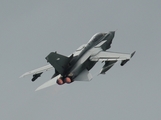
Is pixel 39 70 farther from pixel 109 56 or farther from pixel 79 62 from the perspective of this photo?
pixel 109 56

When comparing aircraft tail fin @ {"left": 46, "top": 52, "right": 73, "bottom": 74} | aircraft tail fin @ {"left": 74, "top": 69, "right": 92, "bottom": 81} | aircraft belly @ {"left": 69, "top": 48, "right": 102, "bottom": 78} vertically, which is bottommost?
aircraft tail fin @ {"left": 74, "top": 69, "right": 92, "bottom": 81}

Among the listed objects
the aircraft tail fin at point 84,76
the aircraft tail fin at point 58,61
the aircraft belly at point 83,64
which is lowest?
the aircraft tail fin at point 84,76

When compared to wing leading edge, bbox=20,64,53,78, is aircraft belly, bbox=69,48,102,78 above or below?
below

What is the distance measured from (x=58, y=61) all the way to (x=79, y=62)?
142 inches

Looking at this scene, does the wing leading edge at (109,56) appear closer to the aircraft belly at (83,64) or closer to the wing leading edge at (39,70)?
the aircraft belly at (83,64)

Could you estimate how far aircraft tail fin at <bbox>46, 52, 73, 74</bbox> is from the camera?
4334 centimetres

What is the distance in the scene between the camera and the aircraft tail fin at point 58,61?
4334 cm

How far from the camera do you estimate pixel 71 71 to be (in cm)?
4628

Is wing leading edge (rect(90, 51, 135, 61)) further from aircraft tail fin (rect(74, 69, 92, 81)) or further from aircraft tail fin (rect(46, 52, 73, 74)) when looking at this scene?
aircraft tail fin (rect(46, 52, 73, 74))

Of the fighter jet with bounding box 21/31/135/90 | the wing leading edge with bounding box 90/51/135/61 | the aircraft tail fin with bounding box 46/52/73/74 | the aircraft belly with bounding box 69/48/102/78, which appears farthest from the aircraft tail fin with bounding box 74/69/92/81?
the wing leading edge with bounding box 90/51/135/61

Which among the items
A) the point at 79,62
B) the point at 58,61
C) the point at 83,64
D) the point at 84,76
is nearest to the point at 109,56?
the point at 83,64

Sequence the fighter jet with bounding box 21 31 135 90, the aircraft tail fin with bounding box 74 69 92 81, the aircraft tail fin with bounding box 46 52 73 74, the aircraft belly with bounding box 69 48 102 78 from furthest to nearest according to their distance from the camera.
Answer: the aircraft belly with bounding box 69 48 102 78 → the aircraft tail fin with bounding box 74 69 92 81 → the fighter jet with bounding box 21 31 135 90 → the aircraft tail fin with bounding box 46 52 73 74

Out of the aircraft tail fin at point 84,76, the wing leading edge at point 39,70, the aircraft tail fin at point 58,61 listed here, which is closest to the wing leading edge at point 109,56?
the aircraft tail fin at point 84,76

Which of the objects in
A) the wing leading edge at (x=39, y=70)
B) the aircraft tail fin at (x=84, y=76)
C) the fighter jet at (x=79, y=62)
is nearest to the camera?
the fighter jet at (x=79, y=62)
